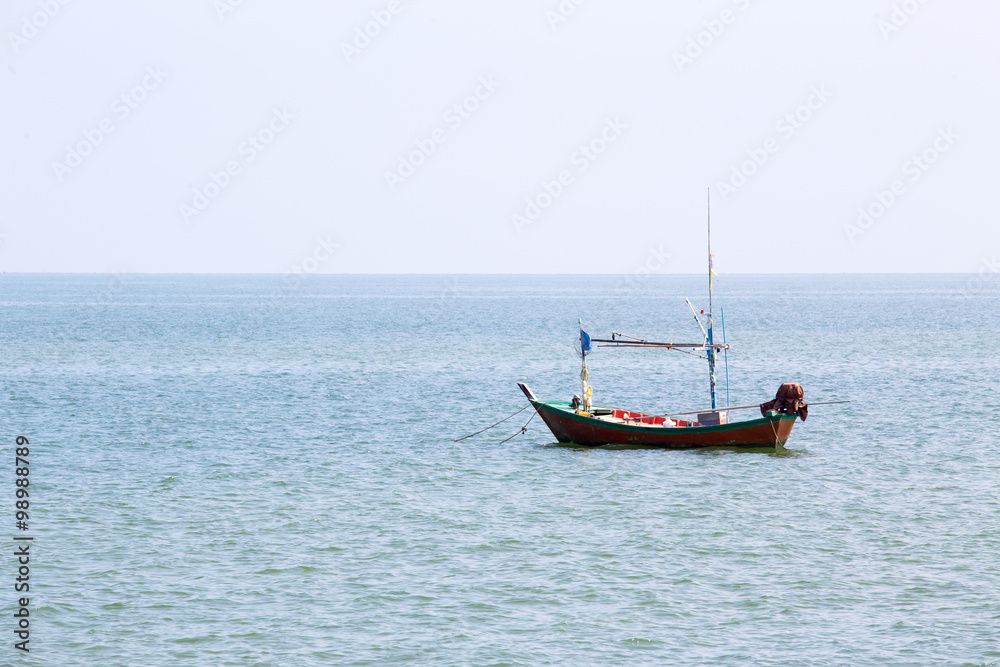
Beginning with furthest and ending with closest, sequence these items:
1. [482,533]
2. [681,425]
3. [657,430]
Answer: [681,425] → [657,430] → [482,533]

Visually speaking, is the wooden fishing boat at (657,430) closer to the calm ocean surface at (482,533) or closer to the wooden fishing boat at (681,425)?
the wooden fishing boat at (681,425)

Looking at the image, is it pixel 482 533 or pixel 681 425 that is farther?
pixel 681 425

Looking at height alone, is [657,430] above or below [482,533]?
above

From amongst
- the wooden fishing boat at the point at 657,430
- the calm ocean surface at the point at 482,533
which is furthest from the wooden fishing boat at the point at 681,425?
the calm ocean surface at the point at 482,533

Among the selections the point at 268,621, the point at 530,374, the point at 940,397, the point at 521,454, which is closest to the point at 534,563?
the point at 268,621

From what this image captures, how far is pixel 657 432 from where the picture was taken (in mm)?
36156

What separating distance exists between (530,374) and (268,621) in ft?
153

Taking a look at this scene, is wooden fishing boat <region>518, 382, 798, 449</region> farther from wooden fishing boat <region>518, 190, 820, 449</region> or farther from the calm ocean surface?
the calm ocean surface

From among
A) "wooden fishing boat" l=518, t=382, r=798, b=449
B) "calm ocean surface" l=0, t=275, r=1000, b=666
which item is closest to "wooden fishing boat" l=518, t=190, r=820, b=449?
"wooden fishing boat" l=518, t=382, r=798, b=449

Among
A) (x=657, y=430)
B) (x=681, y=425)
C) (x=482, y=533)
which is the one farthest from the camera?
(x=681, y=425)

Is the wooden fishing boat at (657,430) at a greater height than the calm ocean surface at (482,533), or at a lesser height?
greater

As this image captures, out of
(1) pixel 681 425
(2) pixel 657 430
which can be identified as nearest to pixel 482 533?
(2) pixel 657 430

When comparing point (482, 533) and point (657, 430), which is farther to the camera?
point (657, 430)

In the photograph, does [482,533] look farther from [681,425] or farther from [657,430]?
[681,425]
